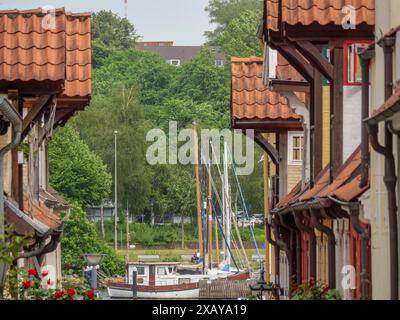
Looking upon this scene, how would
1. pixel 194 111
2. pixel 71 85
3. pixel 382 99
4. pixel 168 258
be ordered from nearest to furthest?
pixel 382 99 → pixel 71 85 → pixel 168 258 → pixel 194 111

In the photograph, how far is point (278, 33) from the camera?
3023 centimetres

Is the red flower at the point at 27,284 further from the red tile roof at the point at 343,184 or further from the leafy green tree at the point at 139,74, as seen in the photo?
the leafy green tree at the point at 139,74

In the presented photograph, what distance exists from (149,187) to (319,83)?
94952mm

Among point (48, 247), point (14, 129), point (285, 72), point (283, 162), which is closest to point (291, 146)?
point (283, 162)

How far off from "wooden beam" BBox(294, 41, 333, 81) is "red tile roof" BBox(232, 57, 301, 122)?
30.4ft

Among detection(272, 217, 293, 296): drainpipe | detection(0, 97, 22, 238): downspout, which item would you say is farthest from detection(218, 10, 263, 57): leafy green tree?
detection(0, 97, 22, 238): downspout

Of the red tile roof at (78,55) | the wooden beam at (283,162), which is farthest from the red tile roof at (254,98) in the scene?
the red tile roof at (78,55)

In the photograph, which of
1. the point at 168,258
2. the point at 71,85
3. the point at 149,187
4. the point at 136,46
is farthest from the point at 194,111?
the point at 71,85

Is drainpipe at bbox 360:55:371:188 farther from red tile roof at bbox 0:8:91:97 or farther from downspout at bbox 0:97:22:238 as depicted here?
red tile roof at bbox 0:8:91:97

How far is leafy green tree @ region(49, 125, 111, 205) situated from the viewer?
321 feet

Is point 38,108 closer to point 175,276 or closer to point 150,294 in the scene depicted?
point 150,294

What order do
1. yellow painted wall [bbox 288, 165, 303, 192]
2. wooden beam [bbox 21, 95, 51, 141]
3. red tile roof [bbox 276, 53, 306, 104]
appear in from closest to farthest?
wooden beam [bbox 21, 95, 51, 141] → red tile roof [bbox 276, 53, 306, 104] → yellow painted wall [bbox 288, 165, 303, 192]

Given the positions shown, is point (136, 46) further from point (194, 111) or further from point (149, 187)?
point (149, 187)
